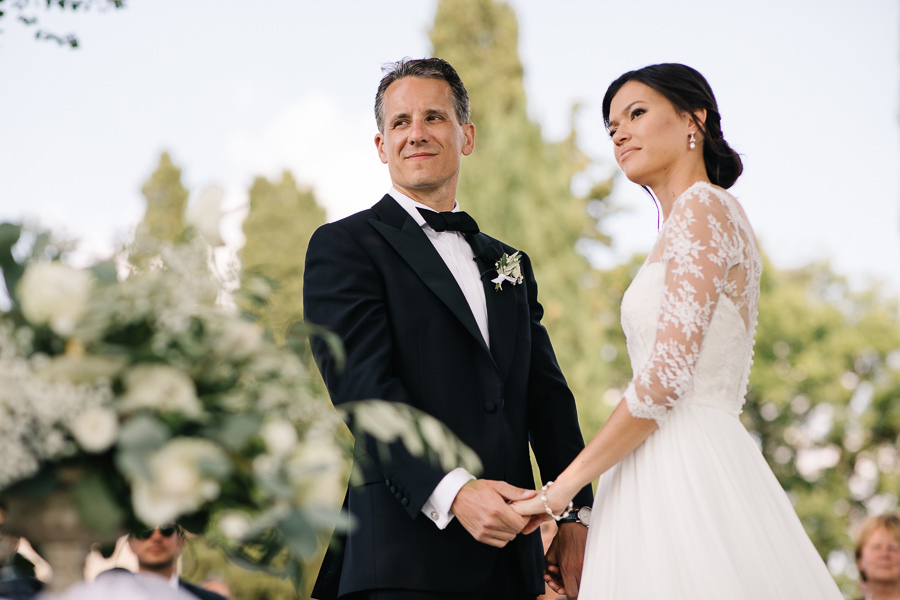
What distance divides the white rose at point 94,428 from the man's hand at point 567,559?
7.02 feet

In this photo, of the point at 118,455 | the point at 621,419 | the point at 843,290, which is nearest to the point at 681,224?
the point at 621,419

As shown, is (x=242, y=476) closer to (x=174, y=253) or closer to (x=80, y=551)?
(x=80, y=551)

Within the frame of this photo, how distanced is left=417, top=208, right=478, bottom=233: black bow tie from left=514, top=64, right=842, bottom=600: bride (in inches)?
28.8

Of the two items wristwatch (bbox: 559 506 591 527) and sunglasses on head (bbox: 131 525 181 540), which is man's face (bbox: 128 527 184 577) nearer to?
wristwatch (bbox: 559 506 591 527)

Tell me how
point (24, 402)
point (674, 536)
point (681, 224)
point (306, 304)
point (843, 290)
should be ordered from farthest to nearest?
1. point (843, 290)
2. point (306, 304)
3. point (681, 224)
4. point (674, 536)
5. point (24, 402)

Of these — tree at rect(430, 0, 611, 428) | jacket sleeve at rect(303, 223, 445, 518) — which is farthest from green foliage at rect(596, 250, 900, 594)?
jacket sleeve at rect(303, 223, 445, 518)

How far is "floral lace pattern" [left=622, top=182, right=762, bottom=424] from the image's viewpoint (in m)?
2.65

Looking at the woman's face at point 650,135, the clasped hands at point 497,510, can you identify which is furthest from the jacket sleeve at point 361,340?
the woman's face at point 650,135

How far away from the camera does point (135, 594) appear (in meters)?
1.46

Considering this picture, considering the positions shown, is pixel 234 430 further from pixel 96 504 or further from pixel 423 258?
pixel 423 258

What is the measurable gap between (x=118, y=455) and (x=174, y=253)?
36 centimetres

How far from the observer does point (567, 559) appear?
318 centimetres

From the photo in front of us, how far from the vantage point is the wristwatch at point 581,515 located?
124 inches

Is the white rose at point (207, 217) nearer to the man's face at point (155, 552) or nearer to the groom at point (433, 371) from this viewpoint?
the groom at point (433, 371)
